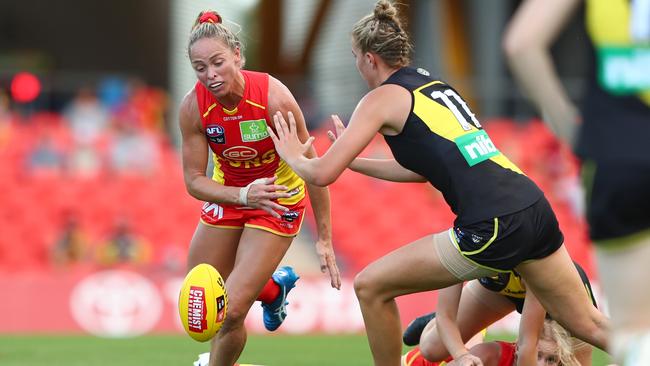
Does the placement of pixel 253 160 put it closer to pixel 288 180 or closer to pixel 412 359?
pixel 288 180

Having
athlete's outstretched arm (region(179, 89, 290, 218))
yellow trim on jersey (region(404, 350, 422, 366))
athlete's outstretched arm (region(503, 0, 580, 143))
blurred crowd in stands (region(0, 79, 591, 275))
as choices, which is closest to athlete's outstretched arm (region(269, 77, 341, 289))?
athlete's outstretched arm (region(179, 89, 290, 218))

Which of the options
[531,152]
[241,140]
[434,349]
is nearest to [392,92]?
[241,140]

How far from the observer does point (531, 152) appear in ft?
53.6

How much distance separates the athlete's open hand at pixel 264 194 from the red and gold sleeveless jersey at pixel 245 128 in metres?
0.21

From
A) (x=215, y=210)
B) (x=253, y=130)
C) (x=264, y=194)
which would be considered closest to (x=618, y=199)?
(x=264, y=194)

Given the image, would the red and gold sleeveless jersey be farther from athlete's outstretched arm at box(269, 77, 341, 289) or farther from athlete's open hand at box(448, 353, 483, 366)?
athlete's open hand at box(448, 353, 483, 366)

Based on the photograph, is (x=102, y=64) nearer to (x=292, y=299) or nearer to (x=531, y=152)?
(x=531, y=152)

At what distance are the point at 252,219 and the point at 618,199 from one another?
121 inches

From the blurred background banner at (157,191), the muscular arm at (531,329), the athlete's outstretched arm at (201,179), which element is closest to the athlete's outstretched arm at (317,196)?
the athlete's outstretched arm at (201,179)

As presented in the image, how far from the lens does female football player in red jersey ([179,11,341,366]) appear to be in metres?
5.47

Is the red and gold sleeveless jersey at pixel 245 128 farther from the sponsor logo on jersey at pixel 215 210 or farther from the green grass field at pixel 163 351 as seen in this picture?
the green grass field at pixel 163 351

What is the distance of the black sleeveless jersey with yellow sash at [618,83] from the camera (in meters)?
2.92

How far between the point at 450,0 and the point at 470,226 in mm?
15001

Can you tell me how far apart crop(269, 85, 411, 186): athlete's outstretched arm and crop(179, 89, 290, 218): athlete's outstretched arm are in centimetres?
66
